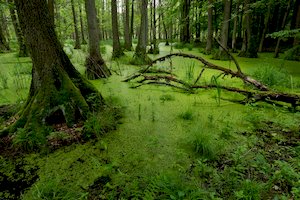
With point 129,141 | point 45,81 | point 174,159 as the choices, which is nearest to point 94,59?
point 45,81

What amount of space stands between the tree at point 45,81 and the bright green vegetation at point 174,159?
269 millimetres

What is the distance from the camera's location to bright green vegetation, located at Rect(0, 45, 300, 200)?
150 centimetres

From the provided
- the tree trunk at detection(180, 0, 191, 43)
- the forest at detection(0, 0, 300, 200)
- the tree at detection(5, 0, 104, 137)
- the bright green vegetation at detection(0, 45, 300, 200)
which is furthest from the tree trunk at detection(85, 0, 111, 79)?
the tree trunk at detection(180, 0, 191, 43)

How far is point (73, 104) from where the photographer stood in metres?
2.47

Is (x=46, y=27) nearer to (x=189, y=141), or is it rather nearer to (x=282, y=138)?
(x=189, y=141)

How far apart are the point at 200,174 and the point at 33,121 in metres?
1.82

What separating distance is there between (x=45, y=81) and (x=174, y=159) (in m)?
1.71

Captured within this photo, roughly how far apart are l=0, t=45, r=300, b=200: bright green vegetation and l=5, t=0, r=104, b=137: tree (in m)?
0.27

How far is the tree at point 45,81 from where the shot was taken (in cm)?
220

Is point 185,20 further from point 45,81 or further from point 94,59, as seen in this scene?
point 45,81

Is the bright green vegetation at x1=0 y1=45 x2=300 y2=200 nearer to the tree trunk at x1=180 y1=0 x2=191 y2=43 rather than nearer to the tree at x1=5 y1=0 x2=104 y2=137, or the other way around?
the tree at x1=5 y1=0 x2=104 y2=137

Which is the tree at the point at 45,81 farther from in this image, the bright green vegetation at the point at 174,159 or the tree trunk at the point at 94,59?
the tree trunk at the point at 94,59

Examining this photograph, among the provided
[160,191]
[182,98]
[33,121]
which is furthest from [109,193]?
[182,98]

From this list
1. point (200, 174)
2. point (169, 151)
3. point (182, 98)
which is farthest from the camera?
point (182, 98)
